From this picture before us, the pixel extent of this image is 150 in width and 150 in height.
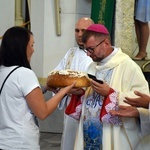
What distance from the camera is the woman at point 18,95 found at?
2680 mm

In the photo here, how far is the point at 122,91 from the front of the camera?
10.2ft

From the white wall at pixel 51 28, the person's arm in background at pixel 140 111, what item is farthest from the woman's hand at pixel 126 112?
the white wall at pixel 51 28

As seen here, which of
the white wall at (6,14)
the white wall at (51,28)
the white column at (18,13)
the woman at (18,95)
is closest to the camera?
the woman at (18,95)

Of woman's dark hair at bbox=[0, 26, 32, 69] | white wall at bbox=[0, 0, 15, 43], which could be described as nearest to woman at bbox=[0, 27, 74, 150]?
woman's dark hair at bbox=[0, 26, 32, 69]

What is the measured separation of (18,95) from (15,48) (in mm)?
311

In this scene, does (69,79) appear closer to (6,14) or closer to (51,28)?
(51,28)

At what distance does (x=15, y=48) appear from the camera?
2686 mm

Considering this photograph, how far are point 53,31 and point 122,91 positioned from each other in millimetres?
3554

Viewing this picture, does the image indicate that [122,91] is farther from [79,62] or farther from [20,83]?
[79,62]

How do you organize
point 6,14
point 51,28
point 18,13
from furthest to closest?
1. point 18,13
2. point 6,14
3. point 51,28

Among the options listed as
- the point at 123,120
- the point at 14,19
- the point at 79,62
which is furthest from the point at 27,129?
the point at 14,19

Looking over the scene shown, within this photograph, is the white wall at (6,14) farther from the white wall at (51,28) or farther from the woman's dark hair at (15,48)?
the woman's dark hair at (15,48)

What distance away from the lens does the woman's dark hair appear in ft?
8.82

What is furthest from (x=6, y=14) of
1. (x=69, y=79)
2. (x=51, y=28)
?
(x=69, y=79)
